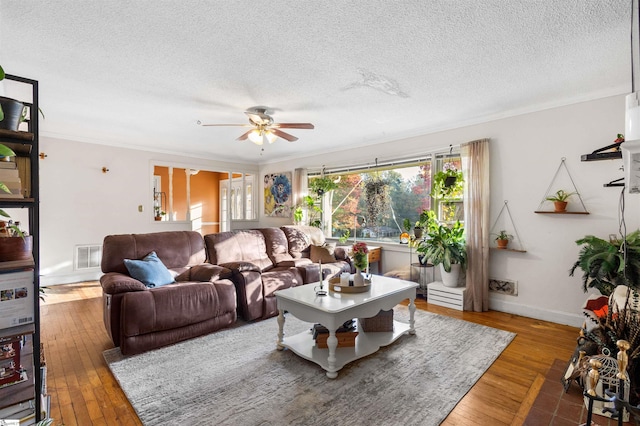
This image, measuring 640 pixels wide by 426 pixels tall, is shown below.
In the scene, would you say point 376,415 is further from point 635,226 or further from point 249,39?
point 635,226

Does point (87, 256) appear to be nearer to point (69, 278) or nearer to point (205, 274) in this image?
point (69, 278)

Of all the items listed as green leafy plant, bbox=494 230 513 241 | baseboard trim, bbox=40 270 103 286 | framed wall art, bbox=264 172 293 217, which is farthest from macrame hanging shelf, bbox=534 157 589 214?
baseboard trim, bbox=40 270 103 286

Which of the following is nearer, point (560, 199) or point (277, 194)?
point (560, 199)

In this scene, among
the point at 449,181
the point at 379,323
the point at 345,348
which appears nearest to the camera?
the point at 345,348

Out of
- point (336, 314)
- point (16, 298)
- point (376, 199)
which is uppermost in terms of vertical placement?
point (376, 199)

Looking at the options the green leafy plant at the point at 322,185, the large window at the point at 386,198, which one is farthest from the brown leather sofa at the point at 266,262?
the green leafy plant at the point at 322,185

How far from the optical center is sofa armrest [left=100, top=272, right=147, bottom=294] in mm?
2637

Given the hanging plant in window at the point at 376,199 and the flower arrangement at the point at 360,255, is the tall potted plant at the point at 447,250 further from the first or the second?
the flower arrangement at the point at 360,255

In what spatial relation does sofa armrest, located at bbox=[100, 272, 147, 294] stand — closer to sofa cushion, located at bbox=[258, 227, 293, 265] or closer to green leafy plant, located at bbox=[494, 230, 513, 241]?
sofa cushion, located at bbox=[258, 227, 293, 265]

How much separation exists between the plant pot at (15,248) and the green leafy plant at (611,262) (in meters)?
4.05

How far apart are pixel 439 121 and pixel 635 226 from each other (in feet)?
7.64

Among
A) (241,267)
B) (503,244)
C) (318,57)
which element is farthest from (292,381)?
(503,244)

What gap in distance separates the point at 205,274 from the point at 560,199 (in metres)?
3.96

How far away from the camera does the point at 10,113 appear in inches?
61.7
